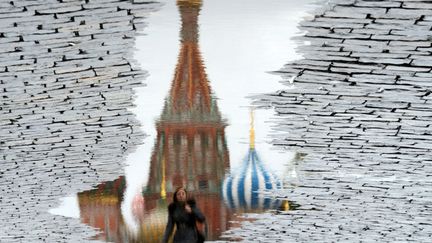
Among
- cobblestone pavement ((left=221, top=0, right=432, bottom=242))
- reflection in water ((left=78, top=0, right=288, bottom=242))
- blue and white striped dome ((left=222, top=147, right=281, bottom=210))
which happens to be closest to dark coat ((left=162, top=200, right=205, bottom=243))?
reflection in water ((left=78, top=0, right=288, bottom=242))

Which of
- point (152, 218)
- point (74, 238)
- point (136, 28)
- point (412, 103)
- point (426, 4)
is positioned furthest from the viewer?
point (74, 238)

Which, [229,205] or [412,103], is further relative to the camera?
[229,205]

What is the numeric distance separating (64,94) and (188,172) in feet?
15.7

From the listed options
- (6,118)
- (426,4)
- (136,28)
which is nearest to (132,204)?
(6,118)

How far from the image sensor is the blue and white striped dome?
48.6ft

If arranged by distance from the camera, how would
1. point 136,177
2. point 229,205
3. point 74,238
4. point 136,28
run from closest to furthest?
1. point 136,28
2. point 136,177
3. point 229,205
4. point 74,238

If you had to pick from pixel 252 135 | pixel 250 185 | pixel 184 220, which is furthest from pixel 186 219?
pixel 250 185

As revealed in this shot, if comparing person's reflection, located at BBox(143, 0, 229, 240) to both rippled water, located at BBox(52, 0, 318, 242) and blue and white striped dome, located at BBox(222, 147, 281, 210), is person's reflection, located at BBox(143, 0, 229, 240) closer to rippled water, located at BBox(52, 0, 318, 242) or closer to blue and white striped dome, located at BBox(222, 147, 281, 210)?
rippled water, located at BBox(52, 0, 318, 242)

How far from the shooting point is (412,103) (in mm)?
11375

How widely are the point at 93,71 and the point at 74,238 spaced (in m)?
11.5

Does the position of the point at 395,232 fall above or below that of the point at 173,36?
below

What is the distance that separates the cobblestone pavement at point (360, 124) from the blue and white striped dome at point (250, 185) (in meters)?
0.35

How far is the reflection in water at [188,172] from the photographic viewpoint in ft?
35.8

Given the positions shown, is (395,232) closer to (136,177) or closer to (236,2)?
(136,177)
